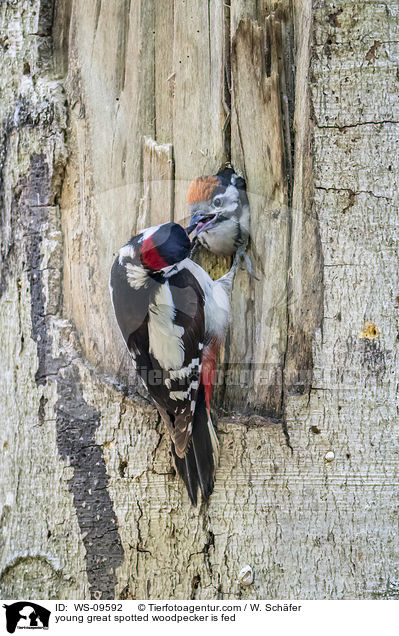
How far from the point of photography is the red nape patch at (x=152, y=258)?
5.97ft

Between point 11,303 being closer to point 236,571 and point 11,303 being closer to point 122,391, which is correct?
point 122,391

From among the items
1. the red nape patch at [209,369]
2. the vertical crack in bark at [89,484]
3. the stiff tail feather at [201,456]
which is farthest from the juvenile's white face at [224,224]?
the vertical crack in bark at [89,484]

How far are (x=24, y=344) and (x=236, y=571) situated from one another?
0.84 metres

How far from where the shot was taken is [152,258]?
1.82 metres

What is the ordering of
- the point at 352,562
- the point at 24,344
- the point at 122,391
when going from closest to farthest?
the point at 352,562 → the point at 122,391 → the point at 24,344

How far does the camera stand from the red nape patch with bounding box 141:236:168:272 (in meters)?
1.82

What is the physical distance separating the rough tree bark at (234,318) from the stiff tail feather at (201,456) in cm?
2

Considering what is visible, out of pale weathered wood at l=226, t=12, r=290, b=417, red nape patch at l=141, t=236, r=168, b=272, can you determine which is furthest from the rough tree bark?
red nape patch at l=141, t=236, r=168, b=272

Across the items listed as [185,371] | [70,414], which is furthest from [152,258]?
[70,414]

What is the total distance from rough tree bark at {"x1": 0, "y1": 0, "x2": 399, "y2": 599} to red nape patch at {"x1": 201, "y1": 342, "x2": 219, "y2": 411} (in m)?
0.04

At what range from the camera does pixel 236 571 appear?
1.83 m

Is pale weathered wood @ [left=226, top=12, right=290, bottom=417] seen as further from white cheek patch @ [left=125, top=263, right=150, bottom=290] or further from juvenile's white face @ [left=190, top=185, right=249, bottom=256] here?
white cheek patch @ [left=125, top=263, right=150, bottom=290]
